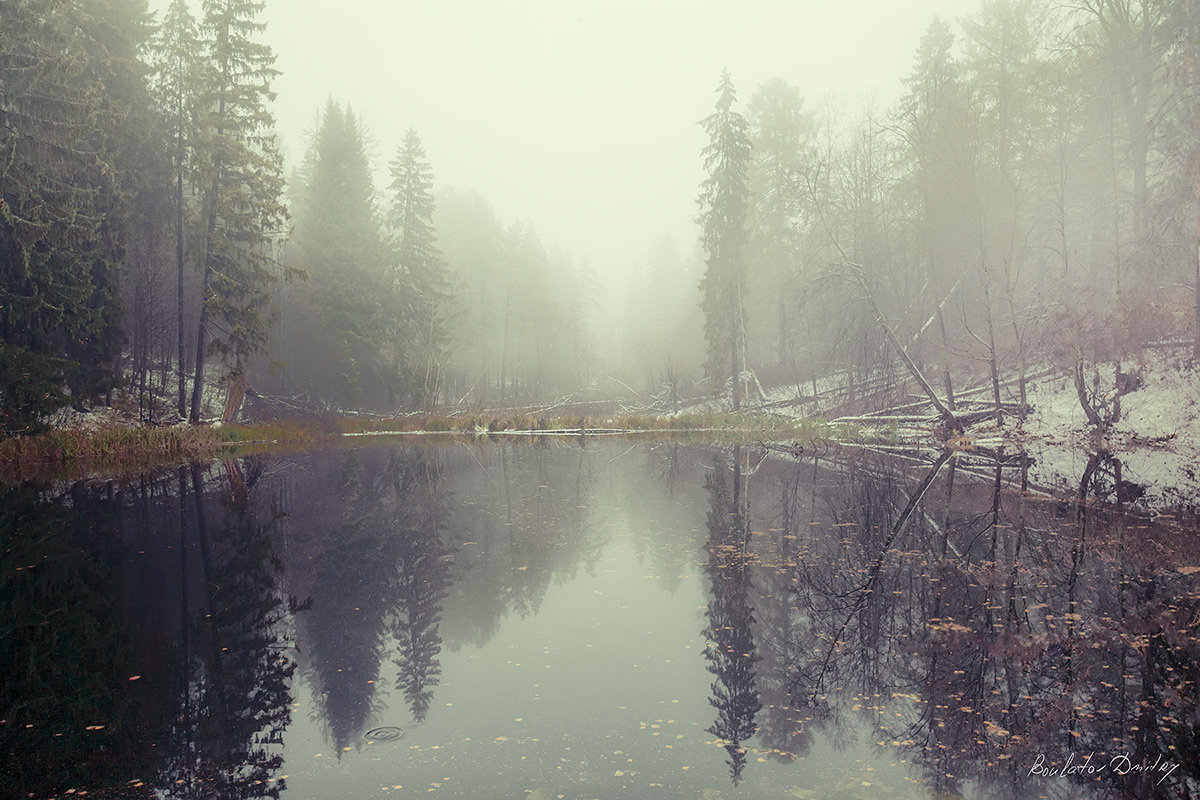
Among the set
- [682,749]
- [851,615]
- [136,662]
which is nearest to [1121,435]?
[851,615]

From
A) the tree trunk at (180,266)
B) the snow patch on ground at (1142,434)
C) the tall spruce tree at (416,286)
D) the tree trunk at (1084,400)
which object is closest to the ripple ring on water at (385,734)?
the snow patch on ground at (1142,434)

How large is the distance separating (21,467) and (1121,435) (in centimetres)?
2996

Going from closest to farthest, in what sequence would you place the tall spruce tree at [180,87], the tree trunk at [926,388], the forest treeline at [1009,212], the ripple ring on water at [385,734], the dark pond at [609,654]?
the dark pond at [609,654] < the ripple ring on water at [385,734] < the forest treeline at [1009,212] < the tree trunk at [926,388] < the tall spruce tree at [180,87]

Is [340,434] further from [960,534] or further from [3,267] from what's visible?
[960,534]

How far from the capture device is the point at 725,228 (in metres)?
38.7

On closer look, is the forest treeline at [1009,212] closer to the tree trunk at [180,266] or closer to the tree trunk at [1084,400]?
the tree trunk at [1084,400]

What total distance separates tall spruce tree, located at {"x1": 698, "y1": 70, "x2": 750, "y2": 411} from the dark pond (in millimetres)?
26594

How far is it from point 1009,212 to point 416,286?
3391 cm

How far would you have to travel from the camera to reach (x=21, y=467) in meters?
18.5

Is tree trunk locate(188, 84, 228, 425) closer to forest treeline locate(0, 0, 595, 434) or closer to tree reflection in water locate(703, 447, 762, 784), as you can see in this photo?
forest treeline locate(0, 0, 595, 434)

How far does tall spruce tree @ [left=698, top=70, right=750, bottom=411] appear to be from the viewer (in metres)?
37.8

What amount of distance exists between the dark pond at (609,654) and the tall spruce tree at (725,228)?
2659cm

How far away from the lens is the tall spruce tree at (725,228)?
37844mm
